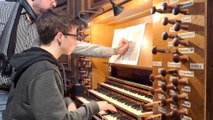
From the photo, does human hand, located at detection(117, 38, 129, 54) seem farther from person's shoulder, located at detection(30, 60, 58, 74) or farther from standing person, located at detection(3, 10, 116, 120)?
person's shoulder, located at detection(30, 60, 58, 74)

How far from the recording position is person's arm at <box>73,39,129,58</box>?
7.41 feet

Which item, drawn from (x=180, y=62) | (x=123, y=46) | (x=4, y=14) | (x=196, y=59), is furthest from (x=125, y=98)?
(x=4, y=14)

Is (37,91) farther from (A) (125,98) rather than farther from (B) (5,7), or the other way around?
(A) (125,98)

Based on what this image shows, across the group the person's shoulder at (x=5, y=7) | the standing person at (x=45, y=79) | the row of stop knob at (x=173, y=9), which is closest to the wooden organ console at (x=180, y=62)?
the row of stop knob at (x=173, y=9)

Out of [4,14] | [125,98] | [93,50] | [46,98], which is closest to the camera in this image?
[46,98]

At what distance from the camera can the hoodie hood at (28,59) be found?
1.11 metres

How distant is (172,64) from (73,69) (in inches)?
89.7

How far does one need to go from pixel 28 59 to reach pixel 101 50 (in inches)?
49.3

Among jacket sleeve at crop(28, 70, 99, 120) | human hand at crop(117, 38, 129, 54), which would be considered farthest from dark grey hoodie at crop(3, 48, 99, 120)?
human hand at crop(117, 38, 129, 54)

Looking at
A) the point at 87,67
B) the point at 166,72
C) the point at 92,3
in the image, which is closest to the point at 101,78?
the point at 87,67

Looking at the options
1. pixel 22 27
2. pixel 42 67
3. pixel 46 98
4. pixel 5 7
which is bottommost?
pixel 46 98

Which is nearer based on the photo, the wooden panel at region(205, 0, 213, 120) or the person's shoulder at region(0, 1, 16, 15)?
the wooden panel at region(205, 0, 213, 120)

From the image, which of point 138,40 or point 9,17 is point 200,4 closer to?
point 138,40

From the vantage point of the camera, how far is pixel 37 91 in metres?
1.04
